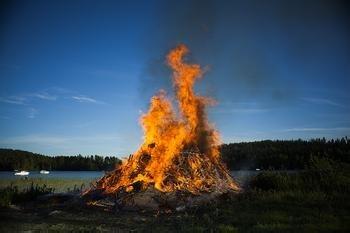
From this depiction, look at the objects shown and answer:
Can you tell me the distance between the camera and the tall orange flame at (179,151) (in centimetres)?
2434

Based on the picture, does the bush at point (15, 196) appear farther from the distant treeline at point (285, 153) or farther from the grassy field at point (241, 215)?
the distant treeline at point (285, 153)

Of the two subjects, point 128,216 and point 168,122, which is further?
point 168,122

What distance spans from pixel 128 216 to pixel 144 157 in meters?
7.02

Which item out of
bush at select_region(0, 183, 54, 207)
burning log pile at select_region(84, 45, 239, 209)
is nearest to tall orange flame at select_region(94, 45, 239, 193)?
burning log pile at select_region(84, 45, 239, 209)

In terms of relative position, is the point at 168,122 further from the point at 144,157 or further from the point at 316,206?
the point at 316,206

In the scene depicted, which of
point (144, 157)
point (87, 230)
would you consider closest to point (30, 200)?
point (144, 157)

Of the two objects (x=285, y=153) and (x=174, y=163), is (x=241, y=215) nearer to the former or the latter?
(x=174, y=163)

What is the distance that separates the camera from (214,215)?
18.4 m

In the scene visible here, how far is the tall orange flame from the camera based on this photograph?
79.9ft

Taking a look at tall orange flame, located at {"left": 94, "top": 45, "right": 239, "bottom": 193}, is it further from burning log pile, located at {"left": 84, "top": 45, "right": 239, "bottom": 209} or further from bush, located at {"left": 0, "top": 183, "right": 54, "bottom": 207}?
bush, located at {"left": 0, "top": 183, "right": 54, "bottom": 207}

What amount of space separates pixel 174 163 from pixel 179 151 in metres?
1.01

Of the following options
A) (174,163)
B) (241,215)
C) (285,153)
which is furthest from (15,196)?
A: (285,153)

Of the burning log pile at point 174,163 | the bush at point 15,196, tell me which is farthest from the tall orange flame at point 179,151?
the bush at point 15,196

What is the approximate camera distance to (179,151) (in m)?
26.1
